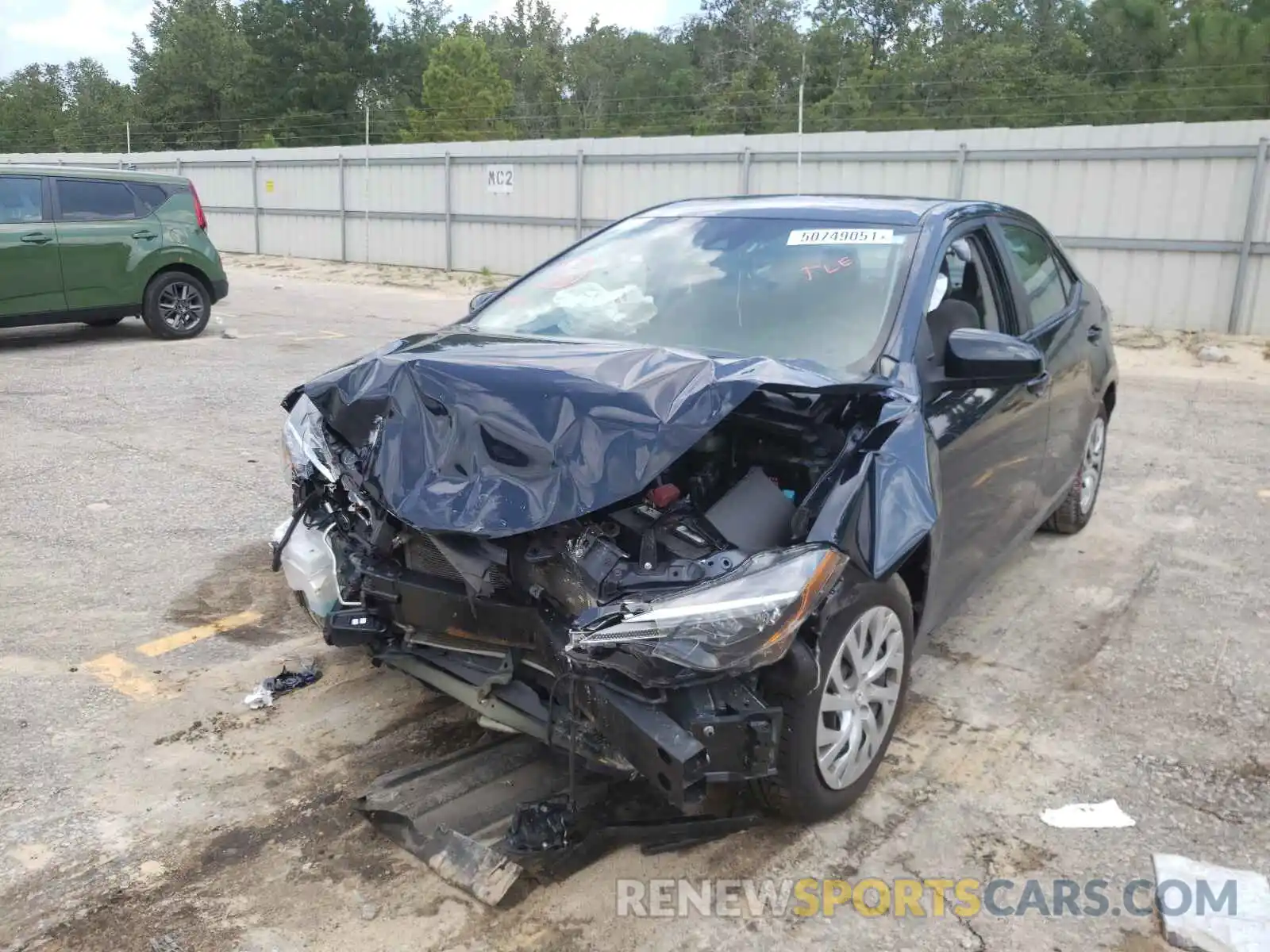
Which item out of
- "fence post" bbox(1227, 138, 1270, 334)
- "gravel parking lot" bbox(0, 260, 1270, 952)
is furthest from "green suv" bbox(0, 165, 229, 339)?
"fence post" bbox(1227, 138, 1270, 334)

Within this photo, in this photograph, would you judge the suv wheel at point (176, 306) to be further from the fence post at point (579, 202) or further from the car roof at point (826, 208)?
the car roof at point (826, 208)

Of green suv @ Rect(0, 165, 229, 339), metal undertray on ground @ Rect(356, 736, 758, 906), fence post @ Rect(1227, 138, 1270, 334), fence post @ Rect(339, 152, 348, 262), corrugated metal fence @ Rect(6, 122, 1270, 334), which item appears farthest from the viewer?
fence post @ Rect(339, 152, 348, 262)

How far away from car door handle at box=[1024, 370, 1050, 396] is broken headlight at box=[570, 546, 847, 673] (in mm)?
1955

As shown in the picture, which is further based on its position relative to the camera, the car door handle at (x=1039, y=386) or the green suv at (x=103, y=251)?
the green suv at (x=103, y=251)

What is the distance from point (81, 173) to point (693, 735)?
10.6 m

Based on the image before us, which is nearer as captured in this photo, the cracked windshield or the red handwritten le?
the cracked windshield

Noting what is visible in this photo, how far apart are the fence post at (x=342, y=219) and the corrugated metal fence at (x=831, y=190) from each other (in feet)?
0.14

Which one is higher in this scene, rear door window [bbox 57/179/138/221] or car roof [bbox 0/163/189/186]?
car roof [bbox 0/163/189/186]

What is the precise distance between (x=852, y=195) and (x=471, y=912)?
3.13 metres

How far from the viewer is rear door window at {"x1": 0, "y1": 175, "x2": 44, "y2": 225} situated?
396 inches

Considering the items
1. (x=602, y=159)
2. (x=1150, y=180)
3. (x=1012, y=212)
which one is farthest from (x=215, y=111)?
(x=1012, y=212)

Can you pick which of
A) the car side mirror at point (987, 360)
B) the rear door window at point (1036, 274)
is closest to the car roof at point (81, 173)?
the rear door window at point (1036, 274)

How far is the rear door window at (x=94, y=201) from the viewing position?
34.2 feet

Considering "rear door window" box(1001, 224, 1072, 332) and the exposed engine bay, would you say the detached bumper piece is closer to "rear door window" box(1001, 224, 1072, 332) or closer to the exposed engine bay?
the exposed engine bay
